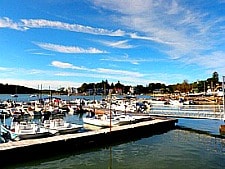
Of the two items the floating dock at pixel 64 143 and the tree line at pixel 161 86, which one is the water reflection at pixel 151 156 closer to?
the floating dock at pixel 64 143

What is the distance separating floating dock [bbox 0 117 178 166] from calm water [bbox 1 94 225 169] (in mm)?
849

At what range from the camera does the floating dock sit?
1966cm

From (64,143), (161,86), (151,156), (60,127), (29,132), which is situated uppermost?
(161,86)

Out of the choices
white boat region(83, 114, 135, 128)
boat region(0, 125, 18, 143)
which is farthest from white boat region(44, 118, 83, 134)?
white boat region(83, 114, 135, 128)

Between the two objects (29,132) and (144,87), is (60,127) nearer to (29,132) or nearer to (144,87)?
(29,132)

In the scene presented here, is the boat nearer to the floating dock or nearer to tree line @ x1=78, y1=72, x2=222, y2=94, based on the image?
the floating dock

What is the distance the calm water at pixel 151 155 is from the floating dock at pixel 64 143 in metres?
0.85

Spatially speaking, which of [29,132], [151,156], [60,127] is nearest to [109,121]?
[60,127]

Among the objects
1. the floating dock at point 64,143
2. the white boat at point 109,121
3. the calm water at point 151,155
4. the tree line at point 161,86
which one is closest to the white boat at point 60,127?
the floating dock at point 64,143

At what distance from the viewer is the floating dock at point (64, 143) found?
19.7 m

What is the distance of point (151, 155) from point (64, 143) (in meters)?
7.00

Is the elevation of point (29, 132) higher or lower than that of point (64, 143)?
higher

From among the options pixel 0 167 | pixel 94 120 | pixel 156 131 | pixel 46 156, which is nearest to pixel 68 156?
pixel 46 156

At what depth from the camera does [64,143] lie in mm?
22844
